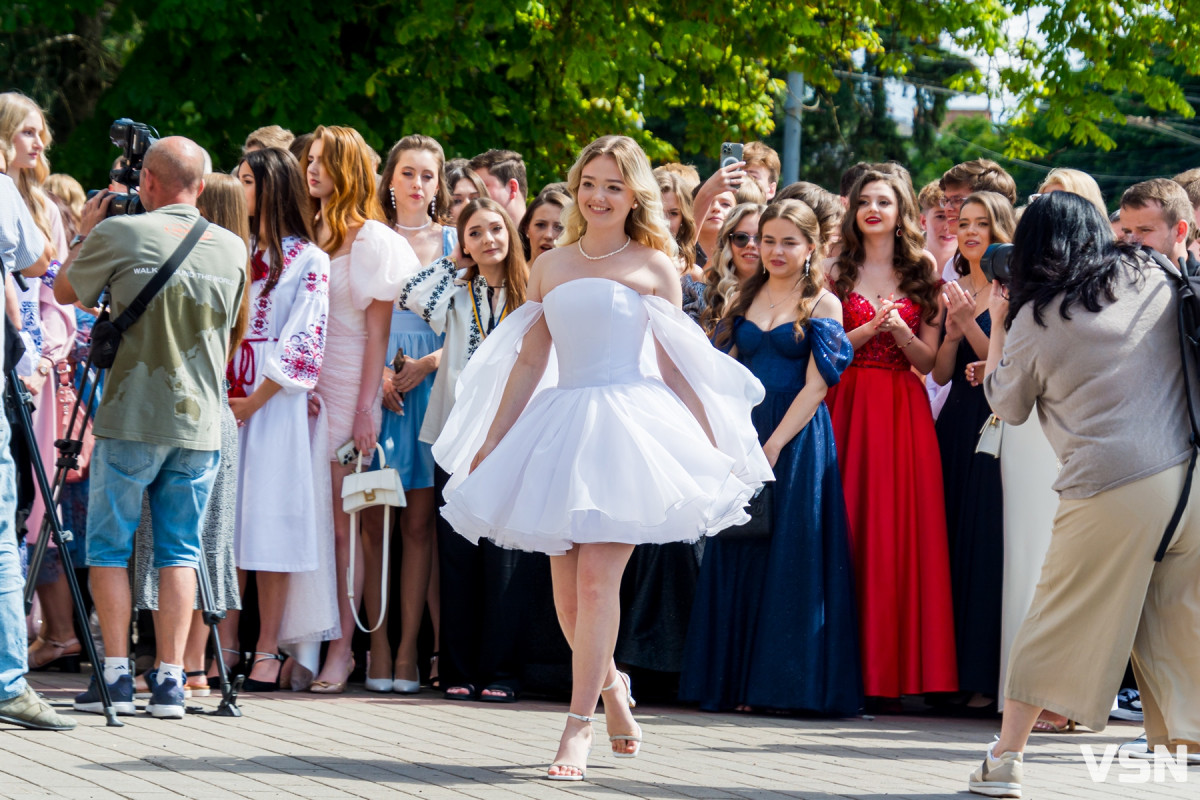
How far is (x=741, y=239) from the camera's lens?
786 centimetres

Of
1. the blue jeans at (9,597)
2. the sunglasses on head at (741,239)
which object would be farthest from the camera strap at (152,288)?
the sunglasses on head at (741,239)

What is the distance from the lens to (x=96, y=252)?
6.23 m

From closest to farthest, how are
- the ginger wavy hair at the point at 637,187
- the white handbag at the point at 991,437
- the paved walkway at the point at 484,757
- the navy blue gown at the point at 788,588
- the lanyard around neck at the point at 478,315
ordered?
the paved walkway at the point at 484,757
the ginger wavy hair at the point at 637,187
the white handbag at the point at 991,437
the navy blue gown at the point at 788,588
the lanyard around neck at the point at 478,315

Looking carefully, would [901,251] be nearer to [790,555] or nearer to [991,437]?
[991,437]

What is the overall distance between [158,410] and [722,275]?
9.53 feet

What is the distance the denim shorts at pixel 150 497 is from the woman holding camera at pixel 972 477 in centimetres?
345

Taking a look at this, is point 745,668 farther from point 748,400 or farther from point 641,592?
point 748,400

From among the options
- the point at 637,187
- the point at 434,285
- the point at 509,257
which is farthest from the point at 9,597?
the point at 509,257

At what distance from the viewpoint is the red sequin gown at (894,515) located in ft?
23.9

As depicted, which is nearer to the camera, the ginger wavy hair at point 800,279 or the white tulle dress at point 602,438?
the white tulle dress at point 602,438

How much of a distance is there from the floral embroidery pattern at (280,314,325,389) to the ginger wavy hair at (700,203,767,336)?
73.5 inches

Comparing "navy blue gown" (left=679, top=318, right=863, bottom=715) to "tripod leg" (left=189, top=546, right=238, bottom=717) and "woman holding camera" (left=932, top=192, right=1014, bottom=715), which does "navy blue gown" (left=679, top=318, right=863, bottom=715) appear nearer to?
"woman holding camera" (left=932, top=192, right=1014, bottom=715)

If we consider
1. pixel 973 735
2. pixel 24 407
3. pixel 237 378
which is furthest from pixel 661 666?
pixel 24 407

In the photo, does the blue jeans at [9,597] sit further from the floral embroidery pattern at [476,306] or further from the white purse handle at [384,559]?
the floral embroidery pattern at [476,306]
